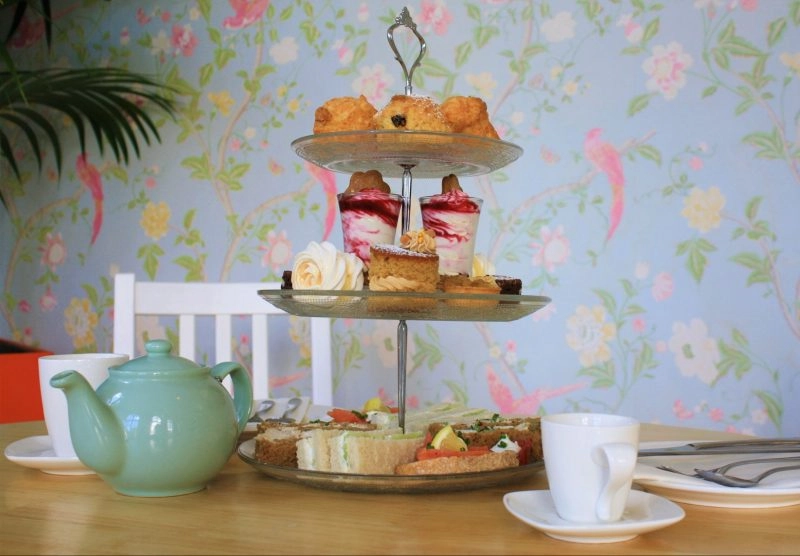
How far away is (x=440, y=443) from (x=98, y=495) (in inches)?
15.1

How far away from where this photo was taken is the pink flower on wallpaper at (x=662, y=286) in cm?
215

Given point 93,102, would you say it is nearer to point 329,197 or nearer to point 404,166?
point 329,197

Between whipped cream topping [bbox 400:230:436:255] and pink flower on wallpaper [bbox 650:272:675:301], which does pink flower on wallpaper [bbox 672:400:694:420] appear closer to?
pink flower on wallpaper [bbox 650:272:675:301]

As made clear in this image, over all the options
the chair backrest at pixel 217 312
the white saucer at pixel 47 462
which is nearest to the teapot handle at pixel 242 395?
the white saucer at pixel 47 462

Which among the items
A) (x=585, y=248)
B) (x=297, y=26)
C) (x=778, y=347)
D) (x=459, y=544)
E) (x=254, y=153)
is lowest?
(x=459, y=544)

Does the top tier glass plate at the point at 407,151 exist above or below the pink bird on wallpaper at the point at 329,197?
below

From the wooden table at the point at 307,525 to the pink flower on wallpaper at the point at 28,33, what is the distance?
2.54 metres

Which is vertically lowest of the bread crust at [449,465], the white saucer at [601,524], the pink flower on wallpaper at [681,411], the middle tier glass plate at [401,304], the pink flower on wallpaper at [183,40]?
the pink flower on wallpaper at [681,411]

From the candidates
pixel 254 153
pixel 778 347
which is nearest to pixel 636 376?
pixel 778 347

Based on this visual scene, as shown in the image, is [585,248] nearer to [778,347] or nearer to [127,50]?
[778,347]

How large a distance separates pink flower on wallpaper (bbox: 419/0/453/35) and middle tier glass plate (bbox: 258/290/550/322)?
5.27 feet

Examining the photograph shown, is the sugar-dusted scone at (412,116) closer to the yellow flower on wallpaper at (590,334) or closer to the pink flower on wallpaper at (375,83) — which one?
the yellow flower on wallpaper at (590,334)

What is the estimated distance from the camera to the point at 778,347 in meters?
2.04

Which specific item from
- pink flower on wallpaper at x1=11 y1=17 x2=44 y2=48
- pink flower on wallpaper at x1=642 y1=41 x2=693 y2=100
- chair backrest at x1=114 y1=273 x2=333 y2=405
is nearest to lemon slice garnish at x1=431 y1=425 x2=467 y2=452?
chair backrest at x1=114 y1=273 x2=333 y2=405
